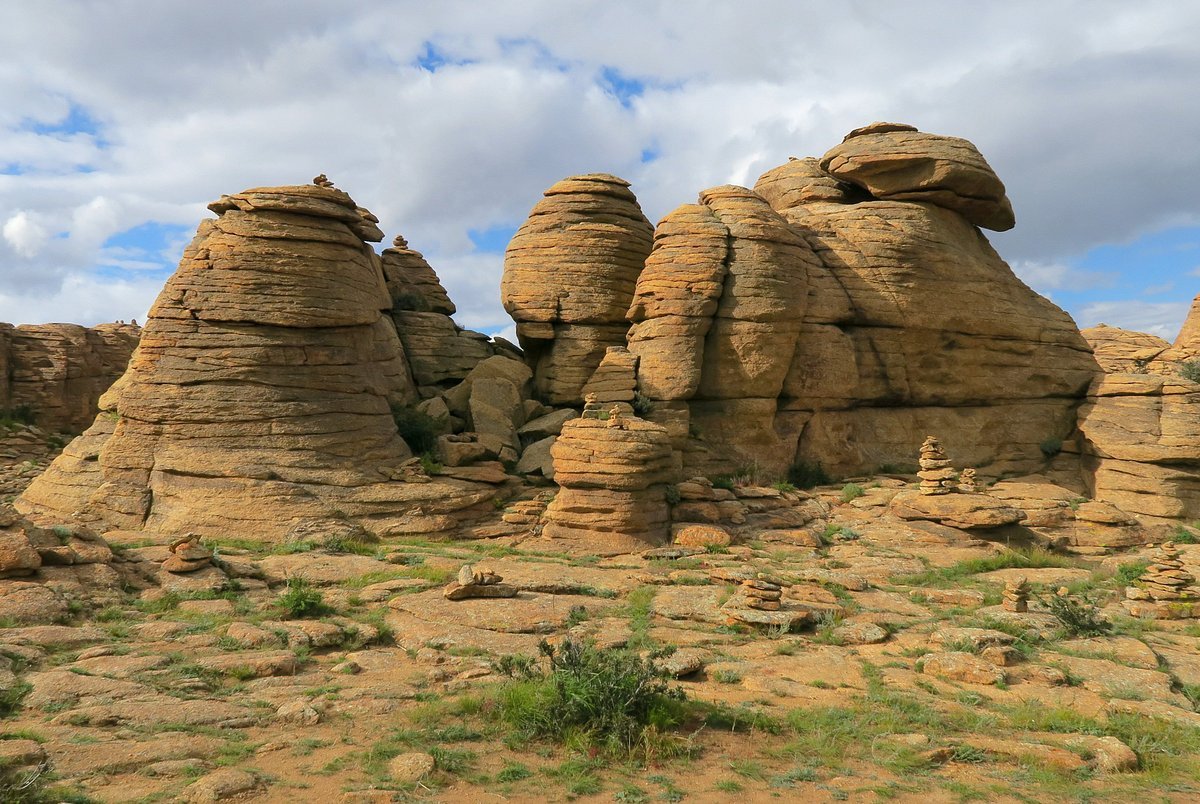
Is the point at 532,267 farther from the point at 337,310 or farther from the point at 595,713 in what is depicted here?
the point at 595,713

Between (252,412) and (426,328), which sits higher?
(426,328)

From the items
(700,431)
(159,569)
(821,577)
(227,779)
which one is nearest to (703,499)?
(700,431)

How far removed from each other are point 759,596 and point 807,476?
39.5ft

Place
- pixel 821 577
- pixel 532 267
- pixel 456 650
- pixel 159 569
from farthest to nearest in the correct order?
pixel 532 267
pixel 821 577
pixel 159 569
pixel 456 650

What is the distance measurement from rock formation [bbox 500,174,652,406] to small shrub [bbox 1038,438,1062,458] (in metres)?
15.1

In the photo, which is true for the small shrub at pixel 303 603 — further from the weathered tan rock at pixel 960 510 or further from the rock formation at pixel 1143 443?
the rock formation at pixel 1143 443

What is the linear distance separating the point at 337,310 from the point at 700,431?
11.4 meters

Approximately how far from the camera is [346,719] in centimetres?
980

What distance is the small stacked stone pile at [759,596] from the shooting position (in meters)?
14.9

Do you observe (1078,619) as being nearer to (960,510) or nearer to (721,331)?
(960,510)

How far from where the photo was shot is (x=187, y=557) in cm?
1580

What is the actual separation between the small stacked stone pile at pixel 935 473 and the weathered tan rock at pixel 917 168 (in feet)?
34.3

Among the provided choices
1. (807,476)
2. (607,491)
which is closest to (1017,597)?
(607,491)

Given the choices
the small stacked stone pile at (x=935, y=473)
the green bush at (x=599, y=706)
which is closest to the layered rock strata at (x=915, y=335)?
the small stacked stone pile at (x=935, y=473)
